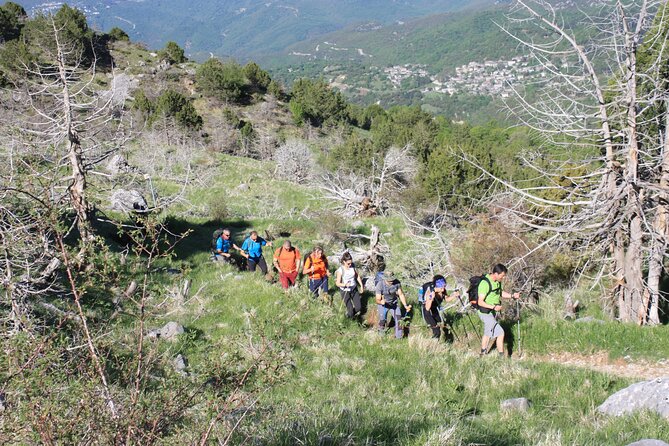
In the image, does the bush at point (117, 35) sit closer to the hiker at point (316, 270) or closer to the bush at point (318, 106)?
the bush at point (318, 106)

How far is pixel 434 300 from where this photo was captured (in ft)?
27.8

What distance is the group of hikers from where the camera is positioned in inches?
303

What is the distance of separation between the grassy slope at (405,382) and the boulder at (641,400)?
0.72 feet

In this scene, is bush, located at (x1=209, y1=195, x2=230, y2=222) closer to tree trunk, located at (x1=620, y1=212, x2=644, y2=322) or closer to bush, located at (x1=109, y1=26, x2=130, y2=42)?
tree trunk, located at (x1=620, y1=212, x2=644, y2=322)

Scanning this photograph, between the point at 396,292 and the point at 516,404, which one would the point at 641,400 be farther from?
the point at 396,292

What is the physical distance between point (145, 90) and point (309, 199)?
29723 mm

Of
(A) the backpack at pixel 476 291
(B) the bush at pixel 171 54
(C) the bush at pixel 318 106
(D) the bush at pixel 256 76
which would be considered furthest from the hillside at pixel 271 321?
(B) the bush at pixel 171 54

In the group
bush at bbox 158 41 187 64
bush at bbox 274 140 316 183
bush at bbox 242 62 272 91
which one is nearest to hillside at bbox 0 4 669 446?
bush at bbox 274 140 316 183

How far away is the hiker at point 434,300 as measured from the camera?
833 cm

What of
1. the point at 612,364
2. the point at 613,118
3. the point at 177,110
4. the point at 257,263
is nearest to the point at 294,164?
the point at 177,110

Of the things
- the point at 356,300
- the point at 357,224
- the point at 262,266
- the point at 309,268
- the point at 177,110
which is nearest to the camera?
the point at 356,300

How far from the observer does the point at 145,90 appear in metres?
46.6

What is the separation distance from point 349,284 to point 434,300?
1651mm

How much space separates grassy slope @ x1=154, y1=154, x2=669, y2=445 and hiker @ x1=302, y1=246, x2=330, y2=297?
351 millimetres
